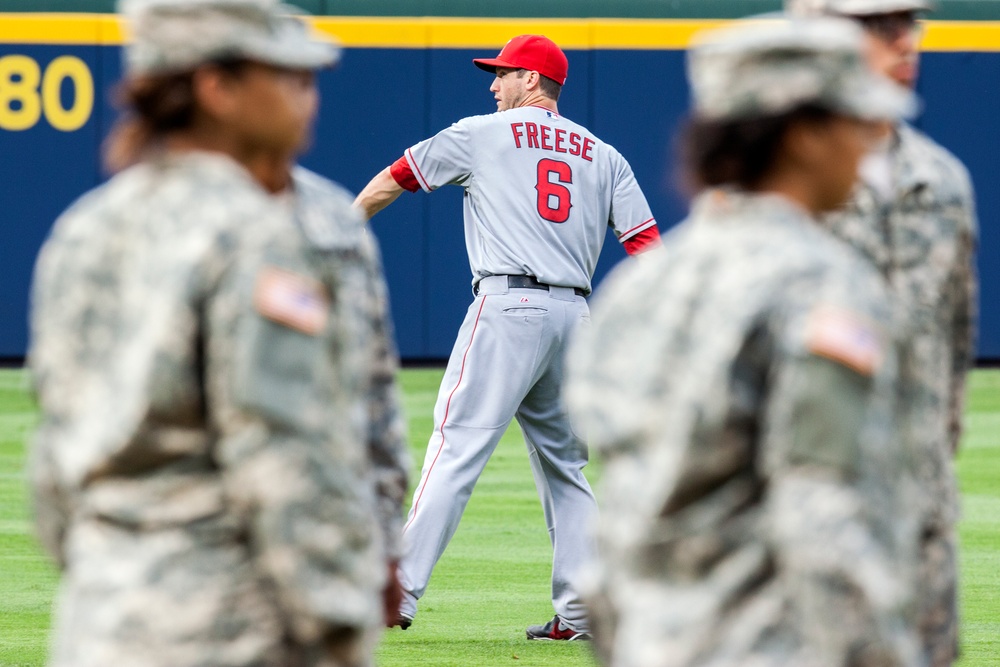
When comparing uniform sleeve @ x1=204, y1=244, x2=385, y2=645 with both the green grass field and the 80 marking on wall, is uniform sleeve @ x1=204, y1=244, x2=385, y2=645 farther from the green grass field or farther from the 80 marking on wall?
the 80 marking on wall

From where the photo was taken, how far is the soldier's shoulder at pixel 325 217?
11.0ft

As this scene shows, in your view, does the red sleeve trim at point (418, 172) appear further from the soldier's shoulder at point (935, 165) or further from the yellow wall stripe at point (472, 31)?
the yellow wall stripe at point (472, 31)

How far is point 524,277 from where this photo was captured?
6852 mm

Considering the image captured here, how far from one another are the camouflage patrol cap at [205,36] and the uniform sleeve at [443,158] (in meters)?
3.99

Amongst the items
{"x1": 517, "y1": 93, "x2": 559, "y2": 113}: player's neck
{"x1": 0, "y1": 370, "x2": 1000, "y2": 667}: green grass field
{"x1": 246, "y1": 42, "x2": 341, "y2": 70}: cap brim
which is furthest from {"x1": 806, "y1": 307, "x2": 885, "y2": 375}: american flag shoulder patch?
{"x1": 517, "y1": 93, "x2": 559, "y2": 113}: player's neck

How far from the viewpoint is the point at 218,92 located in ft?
8.57

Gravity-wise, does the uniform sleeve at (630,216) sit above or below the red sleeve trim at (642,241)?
above

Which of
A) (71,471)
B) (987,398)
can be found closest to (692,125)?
(71,471)

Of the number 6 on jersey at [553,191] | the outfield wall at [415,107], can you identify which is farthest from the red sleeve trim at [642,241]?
the outfield wall at [415,107]

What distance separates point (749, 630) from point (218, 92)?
105 centimetres

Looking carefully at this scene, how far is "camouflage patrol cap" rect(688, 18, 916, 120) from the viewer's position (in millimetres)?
2395

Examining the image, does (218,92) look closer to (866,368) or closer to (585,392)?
(585,392)

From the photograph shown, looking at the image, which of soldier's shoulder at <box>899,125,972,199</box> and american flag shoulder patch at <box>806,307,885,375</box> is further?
soldier's shoulder at <box>899,125,972,199</box>

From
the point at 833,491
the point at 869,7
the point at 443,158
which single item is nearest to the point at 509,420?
the point at 443,158
